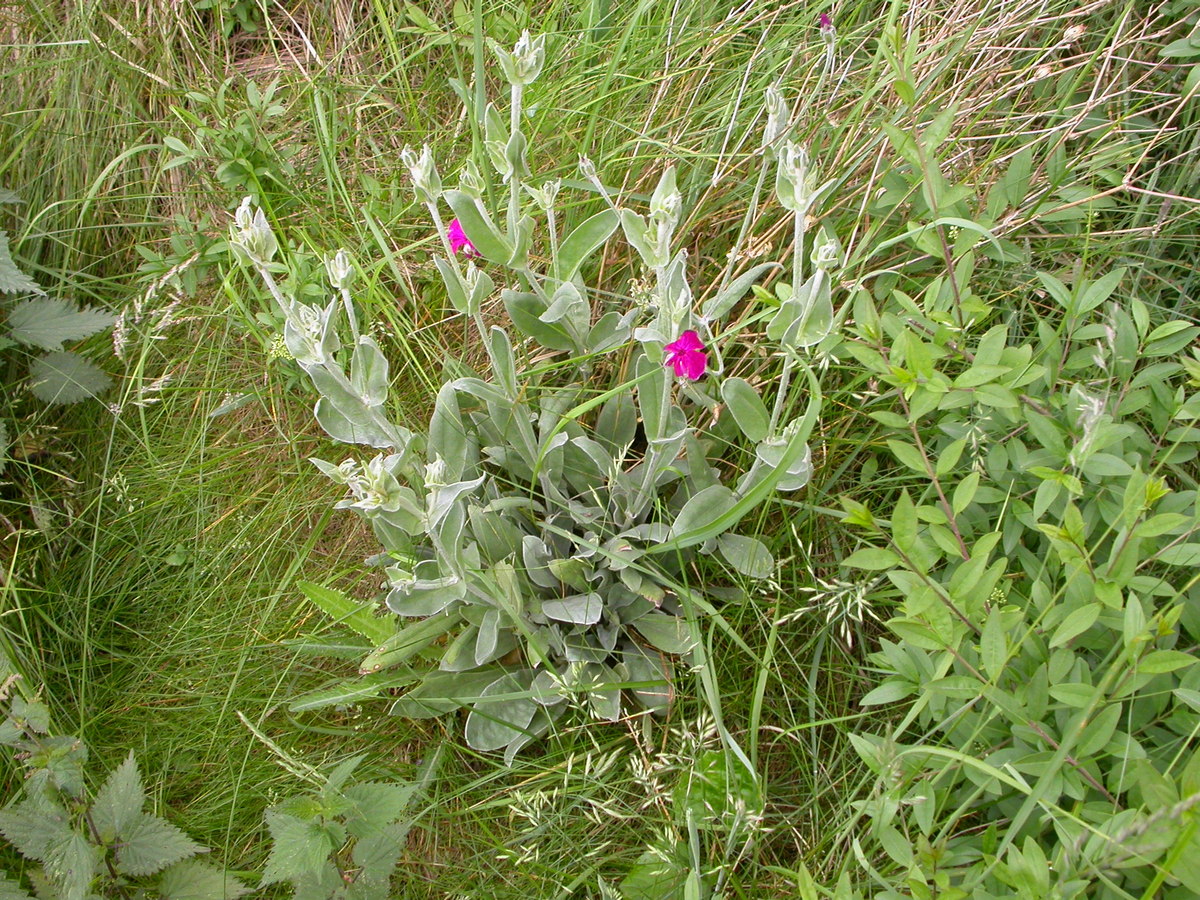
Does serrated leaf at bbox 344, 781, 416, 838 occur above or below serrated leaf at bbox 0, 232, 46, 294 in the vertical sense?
below

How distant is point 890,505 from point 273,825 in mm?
1418

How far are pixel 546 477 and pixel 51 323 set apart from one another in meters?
1.54

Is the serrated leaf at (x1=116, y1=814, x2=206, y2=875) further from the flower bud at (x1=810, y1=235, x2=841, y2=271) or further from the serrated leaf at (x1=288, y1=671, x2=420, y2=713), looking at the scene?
the flower bud at (x1=810, y1=235, x2=841, y2=271)

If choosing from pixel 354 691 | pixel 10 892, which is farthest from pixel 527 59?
pixel 10 892

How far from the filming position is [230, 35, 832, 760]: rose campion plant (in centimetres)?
156

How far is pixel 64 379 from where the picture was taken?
8.09ft

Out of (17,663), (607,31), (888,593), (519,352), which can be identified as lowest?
(17,663)

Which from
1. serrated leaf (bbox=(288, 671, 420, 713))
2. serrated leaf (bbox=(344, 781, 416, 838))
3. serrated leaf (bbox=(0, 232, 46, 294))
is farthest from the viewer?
serrated leaf (bbox=(0, 232, 46, 294))

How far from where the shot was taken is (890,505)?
6.46 ft

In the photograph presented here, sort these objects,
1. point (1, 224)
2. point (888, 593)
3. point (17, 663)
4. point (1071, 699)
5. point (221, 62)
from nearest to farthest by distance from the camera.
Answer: point (1071, 699)
point (888, 593)
point (17, 663)
point (1, 224)
point (221, 62)

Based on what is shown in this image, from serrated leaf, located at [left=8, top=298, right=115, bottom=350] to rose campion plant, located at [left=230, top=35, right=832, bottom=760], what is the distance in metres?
0.88

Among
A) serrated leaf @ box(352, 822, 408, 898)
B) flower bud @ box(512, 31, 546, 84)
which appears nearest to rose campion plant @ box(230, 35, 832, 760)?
flower bud @ box(512, 31, 546, 84)

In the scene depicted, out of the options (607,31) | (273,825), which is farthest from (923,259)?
(273,825)

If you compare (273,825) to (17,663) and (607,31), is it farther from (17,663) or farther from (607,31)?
(607,31)
